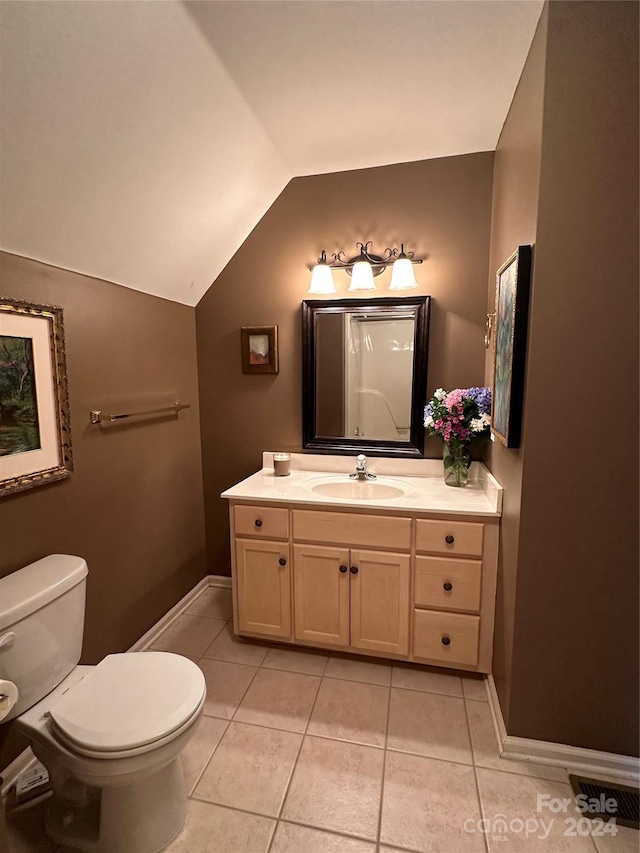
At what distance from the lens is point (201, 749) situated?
151 cm

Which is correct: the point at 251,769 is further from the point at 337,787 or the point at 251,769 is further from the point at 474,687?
the point at 474,687

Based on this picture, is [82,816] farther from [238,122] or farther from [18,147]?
[238,122]

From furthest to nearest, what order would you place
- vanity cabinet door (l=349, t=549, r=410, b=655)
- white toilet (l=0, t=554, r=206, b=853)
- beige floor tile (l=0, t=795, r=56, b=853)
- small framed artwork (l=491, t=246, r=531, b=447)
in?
1. vanity cabinet door (l=349, t=549, r=410, b=655)
2. small framed artwork (l=491, t=246, r=531, b=447)
3. beige floor tile (l=0, t=795, r=56, b=853)
4. white toilet (l=0, t=554, r=206, b=853)

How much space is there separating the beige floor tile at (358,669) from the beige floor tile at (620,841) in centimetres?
82

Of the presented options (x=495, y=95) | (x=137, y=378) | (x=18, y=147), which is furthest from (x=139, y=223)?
(x=495, y=95)

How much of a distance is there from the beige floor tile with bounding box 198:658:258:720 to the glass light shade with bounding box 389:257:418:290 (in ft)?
6.50

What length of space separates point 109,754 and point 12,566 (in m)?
0.69

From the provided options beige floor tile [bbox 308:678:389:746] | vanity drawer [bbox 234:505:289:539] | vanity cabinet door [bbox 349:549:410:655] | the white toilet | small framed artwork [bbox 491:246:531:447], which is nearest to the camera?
the white toilet

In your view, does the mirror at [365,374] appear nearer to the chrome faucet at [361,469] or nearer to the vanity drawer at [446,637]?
the chrome faucet at [361,469]

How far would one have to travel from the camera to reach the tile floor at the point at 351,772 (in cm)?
121

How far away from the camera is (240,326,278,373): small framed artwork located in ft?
7.59

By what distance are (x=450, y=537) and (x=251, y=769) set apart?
1113mm

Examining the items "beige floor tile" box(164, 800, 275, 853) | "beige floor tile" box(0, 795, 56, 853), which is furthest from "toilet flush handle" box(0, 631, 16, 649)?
"beige floor tile" box(164, 800, 275, 853)

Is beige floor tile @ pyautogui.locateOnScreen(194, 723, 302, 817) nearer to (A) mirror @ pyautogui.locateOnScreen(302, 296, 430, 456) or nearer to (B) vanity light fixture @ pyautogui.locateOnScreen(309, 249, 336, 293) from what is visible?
(A) mirror @ pyautogui.locateOnScreen(302, 296, 430, 456)
